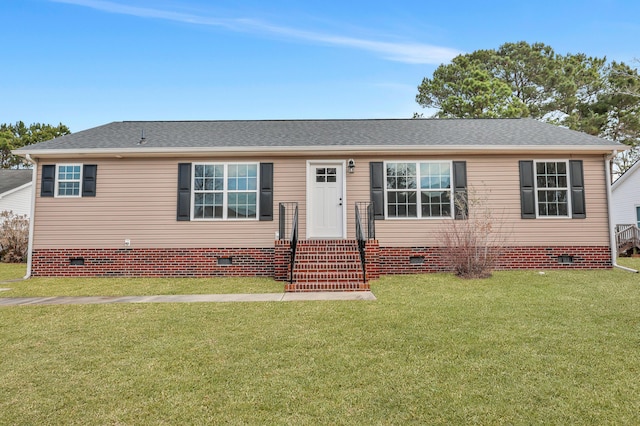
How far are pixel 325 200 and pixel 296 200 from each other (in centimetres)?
76

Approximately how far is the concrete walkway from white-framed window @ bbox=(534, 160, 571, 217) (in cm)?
565

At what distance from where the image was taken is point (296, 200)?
8.42 metres

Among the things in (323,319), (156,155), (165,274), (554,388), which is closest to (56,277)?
(165,274)

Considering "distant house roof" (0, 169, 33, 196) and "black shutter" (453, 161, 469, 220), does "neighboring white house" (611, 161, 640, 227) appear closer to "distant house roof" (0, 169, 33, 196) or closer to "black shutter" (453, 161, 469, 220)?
"black shutter" (453, 161, 469, 220)

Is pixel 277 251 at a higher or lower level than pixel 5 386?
higher

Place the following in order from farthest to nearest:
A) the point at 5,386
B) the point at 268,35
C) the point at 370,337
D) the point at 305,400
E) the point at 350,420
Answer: the point at 268,35, the point at 370,337, the point at 5,386, the point at 305,400, the point at 350,420

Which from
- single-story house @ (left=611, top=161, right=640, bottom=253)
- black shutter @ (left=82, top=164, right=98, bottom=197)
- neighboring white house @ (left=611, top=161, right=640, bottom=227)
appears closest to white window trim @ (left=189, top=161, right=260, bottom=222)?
black shutter @ (left=82, top=164, right=98, bottom=197)

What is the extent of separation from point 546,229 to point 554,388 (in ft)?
23.6

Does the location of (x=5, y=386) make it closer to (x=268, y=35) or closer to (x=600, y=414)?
(x=600, y=414)

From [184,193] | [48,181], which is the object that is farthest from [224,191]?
[48,181]

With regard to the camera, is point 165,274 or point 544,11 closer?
point 165,274

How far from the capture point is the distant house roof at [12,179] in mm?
16272

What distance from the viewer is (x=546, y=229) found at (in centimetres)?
826

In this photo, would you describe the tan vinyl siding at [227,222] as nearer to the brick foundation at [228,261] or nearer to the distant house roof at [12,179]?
the brick foundation at [228,261]
